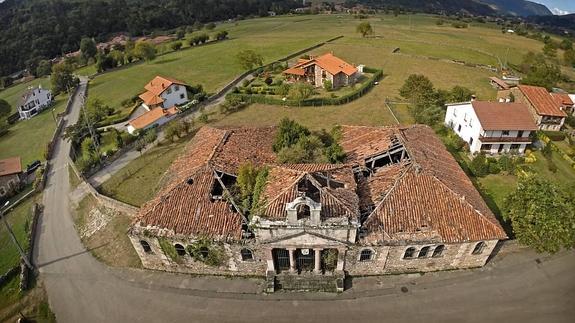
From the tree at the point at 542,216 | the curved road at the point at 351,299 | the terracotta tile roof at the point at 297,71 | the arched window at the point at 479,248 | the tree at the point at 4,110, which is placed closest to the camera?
the curved road at the point at 351,299

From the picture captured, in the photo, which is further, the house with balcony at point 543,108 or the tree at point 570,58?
the tree at point 570,58

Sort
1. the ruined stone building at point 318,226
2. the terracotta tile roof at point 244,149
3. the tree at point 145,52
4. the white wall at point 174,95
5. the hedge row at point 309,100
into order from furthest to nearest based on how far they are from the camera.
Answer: the tree at point 145,52 → the white wall at point 174,95 → the hedge row at point 309,100 → the terracotta tile roof at point 244,149 → the ruined stone building at point 318,226

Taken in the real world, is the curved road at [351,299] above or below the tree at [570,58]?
above

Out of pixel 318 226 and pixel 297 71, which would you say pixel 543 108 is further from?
pixel 318 226

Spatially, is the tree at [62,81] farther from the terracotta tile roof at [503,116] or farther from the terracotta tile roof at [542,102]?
the terracotta tile roof at [542,102]

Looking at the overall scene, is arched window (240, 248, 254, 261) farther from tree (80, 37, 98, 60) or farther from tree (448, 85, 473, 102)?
tree (80, 37, 98, 60)

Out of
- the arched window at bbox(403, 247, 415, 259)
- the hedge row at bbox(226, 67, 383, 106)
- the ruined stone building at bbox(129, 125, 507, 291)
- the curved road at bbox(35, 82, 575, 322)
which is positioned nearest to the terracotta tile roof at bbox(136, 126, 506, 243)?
the ruined stone building at bbox(129, 125, 507, 291)

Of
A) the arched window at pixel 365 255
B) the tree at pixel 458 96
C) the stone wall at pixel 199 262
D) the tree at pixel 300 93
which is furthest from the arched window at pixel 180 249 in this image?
the tree at pixel 458 96
